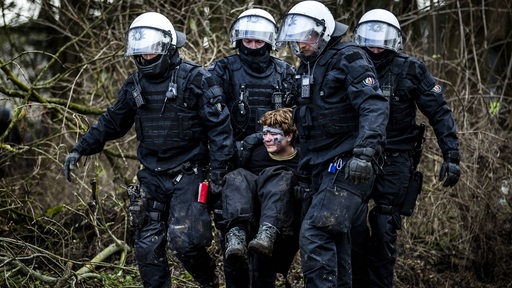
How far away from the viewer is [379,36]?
646 centimetres

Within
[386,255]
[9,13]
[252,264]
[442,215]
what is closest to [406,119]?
[386,255]

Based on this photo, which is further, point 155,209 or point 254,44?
point 254,44

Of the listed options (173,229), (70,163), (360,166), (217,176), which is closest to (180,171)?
(217,176)

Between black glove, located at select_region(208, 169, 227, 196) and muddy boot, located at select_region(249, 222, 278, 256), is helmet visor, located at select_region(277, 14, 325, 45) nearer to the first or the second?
black glove, located at select_region(208, 169, 227, 196)

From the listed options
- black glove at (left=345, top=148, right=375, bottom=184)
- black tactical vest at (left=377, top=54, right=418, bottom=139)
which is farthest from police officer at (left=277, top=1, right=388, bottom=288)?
black tactical vest at (left=377, top=54, right=418, bottom=139)

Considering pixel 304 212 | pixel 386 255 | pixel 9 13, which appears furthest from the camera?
pixel 9 13

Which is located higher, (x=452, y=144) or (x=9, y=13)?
(x=9, y=13)

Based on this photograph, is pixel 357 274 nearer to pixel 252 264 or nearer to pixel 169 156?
pixel 252 264

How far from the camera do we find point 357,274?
662cm

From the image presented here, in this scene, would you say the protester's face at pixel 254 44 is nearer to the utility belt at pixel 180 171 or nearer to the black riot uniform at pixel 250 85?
the black riot uniform at pixel 250 85

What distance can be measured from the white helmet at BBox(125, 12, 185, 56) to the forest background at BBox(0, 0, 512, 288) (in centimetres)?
182

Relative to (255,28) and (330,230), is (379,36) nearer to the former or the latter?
(255,28)

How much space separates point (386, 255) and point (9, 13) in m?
6.02

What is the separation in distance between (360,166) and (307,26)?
3.93 ft
